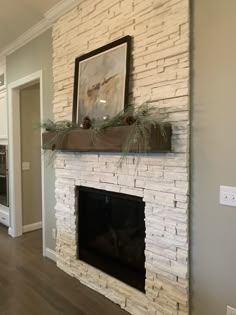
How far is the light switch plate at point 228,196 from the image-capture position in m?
1.78

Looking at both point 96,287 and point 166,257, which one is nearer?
point 166,257

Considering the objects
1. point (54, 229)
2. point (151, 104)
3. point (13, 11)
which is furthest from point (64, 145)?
point (13, 11)

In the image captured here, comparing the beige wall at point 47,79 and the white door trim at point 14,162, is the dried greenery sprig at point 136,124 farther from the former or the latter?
the white door trim at point 14,162

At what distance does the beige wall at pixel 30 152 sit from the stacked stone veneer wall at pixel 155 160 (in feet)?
6.58

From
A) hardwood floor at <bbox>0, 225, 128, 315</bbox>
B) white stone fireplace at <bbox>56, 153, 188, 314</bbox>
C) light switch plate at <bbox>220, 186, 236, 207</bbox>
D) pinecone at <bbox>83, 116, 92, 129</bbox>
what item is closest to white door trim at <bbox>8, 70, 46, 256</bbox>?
hardwood floor at <bbox>0, 225, 128, 315</bbox>

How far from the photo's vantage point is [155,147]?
2.03 metres

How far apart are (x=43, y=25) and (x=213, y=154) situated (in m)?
2.70

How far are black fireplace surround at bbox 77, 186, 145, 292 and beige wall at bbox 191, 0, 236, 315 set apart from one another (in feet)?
1.91

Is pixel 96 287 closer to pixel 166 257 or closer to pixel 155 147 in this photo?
pixel 166 257

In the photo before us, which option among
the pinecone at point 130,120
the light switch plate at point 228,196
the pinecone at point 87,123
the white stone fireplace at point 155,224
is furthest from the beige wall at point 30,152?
the light switch plate at point 228,196

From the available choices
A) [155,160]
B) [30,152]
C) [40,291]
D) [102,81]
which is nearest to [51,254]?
[40,291]

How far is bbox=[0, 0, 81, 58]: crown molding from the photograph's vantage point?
2.96 meters

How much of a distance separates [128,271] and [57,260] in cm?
113

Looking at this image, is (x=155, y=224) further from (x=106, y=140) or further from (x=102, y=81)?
(x=102, y=81)
